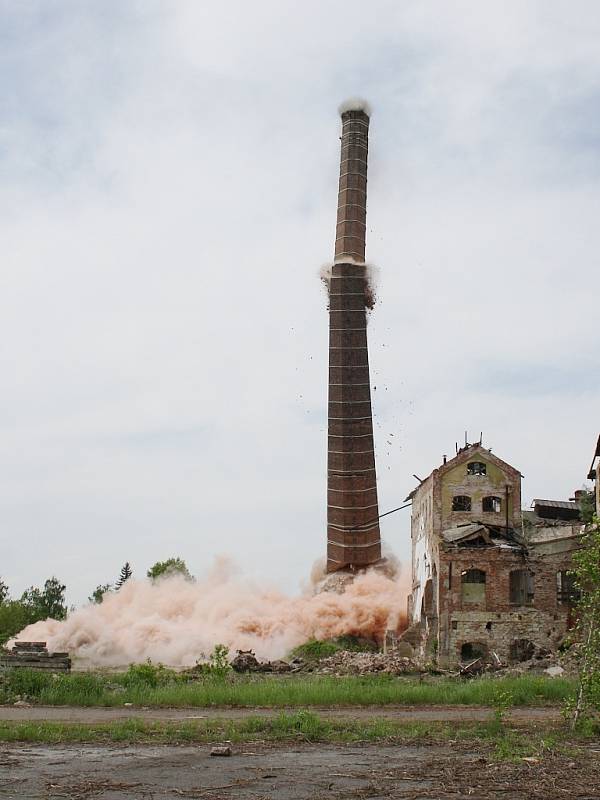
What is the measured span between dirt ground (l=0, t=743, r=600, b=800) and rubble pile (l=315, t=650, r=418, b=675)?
17.6 metres

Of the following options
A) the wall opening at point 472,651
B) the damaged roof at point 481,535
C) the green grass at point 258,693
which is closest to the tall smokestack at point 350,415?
the damaged roof at point 481,535

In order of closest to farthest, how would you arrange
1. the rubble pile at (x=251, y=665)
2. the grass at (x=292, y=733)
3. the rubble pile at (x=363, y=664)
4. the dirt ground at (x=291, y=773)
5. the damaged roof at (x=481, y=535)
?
the dirt ground at (x=291, y=773) < the grass at (x=292, y=733) < the rubble pile at (x=363, y=664) < the rubble pile at (x=251, y=665) < the damaged roof at (x=481, y=535)

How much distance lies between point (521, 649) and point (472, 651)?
1786 millimetres

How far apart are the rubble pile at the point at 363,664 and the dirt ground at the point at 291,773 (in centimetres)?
1757

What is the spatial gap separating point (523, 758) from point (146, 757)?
199 inches

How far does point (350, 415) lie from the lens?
47781 mm

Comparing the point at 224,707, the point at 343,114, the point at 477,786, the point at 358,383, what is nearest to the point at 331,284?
the point at 358,383

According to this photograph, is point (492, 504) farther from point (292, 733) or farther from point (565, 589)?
point (292, 733)

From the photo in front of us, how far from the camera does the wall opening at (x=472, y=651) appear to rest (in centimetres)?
3591

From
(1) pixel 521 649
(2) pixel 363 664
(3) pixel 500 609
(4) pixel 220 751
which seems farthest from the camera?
(3) pixel 500 609

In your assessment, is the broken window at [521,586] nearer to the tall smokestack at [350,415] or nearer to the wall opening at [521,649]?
the wall opening at [521,649]

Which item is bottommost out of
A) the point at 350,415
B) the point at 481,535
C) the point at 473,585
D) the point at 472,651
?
the point at 472,651

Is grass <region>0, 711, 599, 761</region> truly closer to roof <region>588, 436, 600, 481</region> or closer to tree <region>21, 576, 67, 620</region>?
roof <region>588, 436, 600, 481</region>

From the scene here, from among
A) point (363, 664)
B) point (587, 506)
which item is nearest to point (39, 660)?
point (363, 664)
